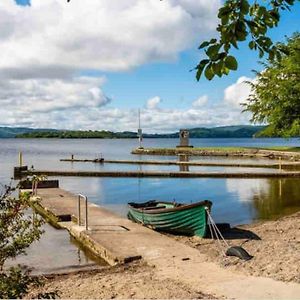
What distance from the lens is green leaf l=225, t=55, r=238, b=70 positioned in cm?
324

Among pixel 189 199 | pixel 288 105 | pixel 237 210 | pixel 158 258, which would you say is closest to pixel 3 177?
pixel 189 199

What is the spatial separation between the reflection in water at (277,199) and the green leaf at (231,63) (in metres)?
18.1

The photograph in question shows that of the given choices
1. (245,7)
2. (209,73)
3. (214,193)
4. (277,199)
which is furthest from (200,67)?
(214,193)

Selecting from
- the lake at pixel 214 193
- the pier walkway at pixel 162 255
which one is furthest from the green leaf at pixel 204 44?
the lake at pixel 214 193

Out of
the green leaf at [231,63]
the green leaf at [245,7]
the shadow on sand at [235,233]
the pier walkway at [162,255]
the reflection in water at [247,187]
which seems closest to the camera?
the green leaf at [231,63]

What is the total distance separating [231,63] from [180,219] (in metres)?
12.2

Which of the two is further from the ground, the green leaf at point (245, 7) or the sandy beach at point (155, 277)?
the green leaf at point (245, 7)

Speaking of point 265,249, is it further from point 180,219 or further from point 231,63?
point 231,63

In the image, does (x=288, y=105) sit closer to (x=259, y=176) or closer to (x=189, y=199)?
(x=259, y=176)

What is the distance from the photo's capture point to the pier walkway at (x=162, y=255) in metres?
8.47

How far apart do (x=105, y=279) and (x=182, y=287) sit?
1.84m

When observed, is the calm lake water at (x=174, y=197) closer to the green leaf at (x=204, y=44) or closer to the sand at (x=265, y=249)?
the sand at (x=265, y=249)

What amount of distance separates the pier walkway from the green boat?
23.5 inches

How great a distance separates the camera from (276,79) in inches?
2013
